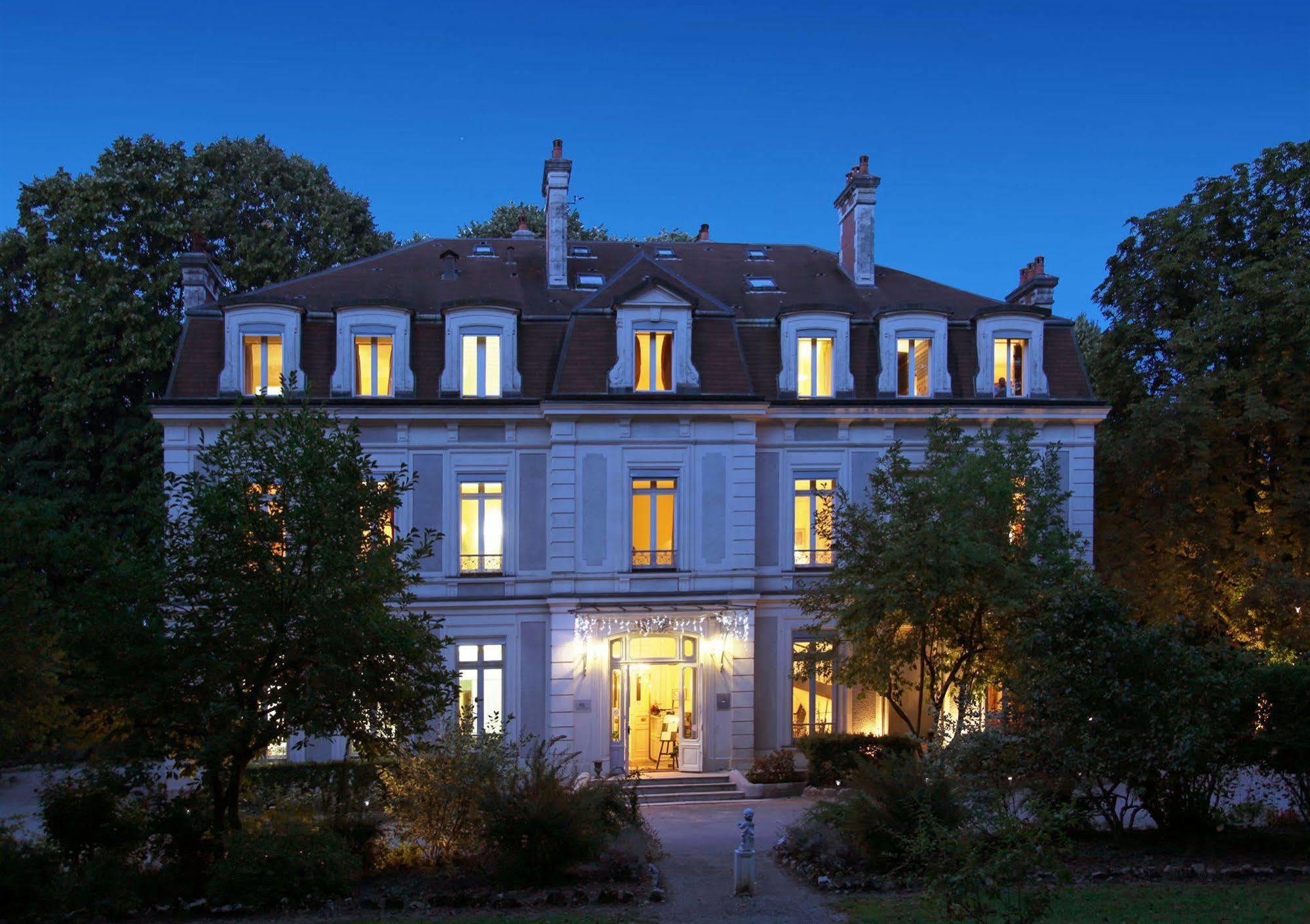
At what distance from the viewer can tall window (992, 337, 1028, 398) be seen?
75.7 feet

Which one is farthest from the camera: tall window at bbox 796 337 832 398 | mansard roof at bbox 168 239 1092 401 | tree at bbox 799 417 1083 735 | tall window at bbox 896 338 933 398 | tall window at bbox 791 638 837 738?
tall window at bbox 896 338 933 398

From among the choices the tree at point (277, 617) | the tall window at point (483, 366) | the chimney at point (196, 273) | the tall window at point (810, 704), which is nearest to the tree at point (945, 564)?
the tall window at point (810, 704)

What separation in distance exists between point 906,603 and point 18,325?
2465 centimetres

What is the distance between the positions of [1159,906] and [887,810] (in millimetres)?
3421

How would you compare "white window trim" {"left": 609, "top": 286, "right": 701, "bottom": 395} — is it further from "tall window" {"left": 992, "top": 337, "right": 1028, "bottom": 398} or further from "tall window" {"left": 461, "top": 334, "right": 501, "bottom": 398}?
"tall window" {"left": 992, "top": 337, "right": 1028, "bottom": 398}

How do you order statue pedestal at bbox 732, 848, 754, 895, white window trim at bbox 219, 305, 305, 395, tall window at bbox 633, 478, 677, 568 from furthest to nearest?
tall window at bbox 633, 478, 677, 568 → white window trim at bbox 219, 305, 305, 395 → statue pedestal at bbox 732, 848, 754, 895

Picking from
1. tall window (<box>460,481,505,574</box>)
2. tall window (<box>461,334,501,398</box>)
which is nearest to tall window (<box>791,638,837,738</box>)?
tall window (<box>460,481,505,574</box>)

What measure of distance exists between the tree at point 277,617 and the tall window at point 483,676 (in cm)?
803

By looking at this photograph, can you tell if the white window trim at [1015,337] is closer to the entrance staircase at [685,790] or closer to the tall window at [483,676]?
the entrance staircase at [685,790]

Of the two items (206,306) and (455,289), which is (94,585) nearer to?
(206,306)

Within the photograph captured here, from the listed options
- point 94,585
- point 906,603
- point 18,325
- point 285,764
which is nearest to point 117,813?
point 94,585

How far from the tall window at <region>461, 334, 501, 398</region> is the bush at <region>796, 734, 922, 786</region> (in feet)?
33.1

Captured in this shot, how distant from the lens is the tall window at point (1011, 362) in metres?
23.1

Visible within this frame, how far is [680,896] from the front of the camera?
43.5 feet
